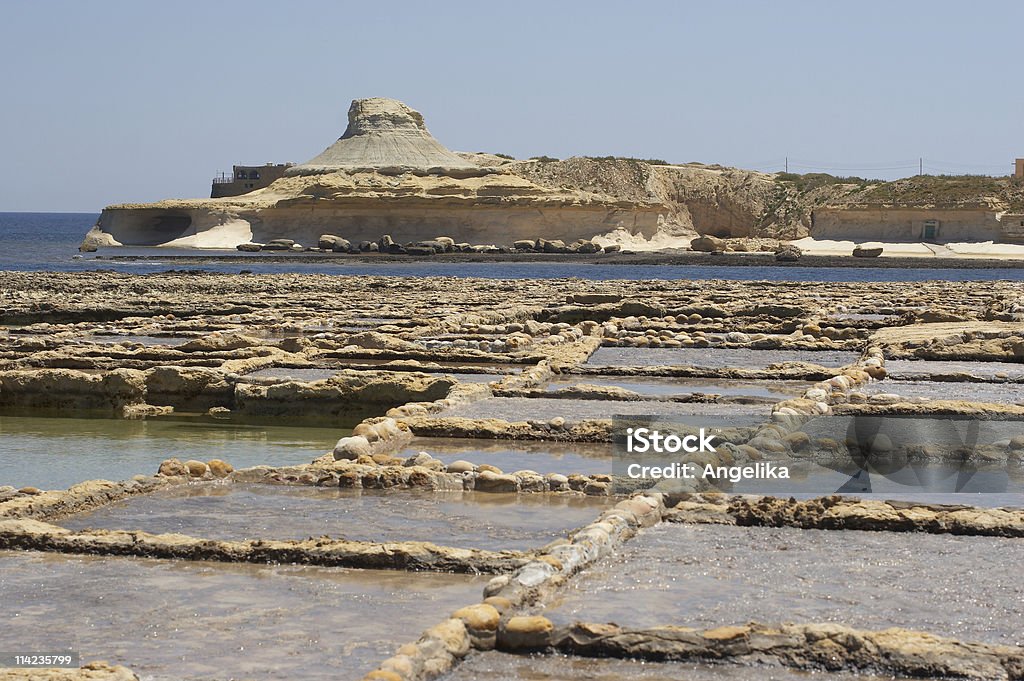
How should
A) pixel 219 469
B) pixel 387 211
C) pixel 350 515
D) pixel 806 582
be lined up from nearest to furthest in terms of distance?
pixel 806 582 < pixel 350 515 < pixel 219 469 < pixel 387 211

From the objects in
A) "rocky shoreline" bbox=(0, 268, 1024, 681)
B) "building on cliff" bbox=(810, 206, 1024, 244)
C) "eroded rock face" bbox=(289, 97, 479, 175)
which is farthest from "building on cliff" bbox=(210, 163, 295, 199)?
"rocky shoreline" bbox=(0, 268, 1024, 681)

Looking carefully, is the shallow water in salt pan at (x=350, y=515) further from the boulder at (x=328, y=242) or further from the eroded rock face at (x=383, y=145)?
the eroded rock face at (x=383, y=145)

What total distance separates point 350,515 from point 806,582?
96.1 inches

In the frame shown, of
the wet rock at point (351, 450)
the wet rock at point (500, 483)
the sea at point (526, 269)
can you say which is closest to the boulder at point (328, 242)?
the sea at point (526, 269)

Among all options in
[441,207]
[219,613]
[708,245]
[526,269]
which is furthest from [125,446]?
[441,207]

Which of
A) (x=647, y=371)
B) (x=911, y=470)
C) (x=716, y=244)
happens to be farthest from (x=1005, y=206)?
(x=911, y=470)

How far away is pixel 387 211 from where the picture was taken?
7194 cm

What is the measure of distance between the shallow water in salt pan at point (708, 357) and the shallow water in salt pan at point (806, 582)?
756 cm

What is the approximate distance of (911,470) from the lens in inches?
311

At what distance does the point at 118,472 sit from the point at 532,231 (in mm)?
61975

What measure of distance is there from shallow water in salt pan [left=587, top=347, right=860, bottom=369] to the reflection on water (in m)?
3.85

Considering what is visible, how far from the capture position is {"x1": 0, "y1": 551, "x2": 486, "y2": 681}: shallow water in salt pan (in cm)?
449

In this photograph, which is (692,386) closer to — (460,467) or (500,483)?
(460,467)

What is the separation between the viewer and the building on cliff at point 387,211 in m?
71.1
